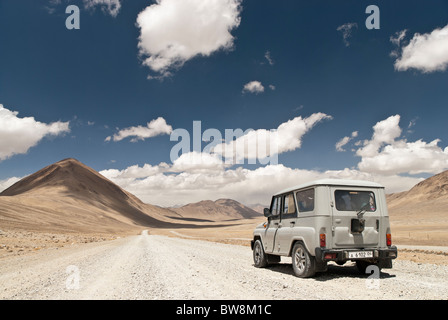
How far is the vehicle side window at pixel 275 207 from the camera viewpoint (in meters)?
11.2

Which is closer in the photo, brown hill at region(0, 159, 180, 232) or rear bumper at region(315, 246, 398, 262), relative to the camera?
rear bumper at region(315, 246, 398, 262)

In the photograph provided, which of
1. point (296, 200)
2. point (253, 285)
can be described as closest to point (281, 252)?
point (296, 200)

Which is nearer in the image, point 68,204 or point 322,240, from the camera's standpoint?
point 322,240

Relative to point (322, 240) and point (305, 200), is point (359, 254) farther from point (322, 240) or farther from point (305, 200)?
point (305, 200)

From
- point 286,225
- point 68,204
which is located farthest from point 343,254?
point 68,204

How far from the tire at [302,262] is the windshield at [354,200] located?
5.10ft

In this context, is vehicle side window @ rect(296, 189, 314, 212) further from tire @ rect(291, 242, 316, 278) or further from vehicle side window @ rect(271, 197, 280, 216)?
vehicle side window @ rect(271, 197, 280, 216)

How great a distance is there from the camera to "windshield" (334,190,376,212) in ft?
29.9

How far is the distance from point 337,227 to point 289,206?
6.09 ft

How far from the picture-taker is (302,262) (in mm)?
9203

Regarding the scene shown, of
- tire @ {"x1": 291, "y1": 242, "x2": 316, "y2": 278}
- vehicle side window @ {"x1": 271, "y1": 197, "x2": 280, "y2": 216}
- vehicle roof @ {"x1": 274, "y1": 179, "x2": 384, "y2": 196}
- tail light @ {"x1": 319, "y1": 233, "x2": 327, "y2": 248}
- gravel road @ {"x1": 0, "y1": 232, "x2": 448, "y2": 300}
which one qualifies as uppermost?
vehicle roof @ {"x1": 274, "y1": 179, "x2": 384, "y2": 196}

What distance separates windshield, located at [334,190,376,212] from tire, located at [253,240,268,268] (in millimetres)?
3802

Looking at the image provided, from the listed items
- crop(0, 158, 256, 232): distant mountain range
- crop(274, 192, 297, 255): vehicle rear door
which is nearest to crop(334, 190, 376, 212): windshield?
crop(274, 192, 297, 255): vehicle rear door
